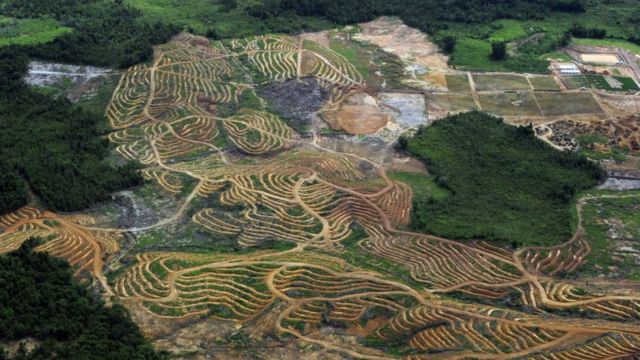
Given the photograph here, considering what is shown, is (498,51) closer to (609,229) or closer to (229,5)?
(609,229)

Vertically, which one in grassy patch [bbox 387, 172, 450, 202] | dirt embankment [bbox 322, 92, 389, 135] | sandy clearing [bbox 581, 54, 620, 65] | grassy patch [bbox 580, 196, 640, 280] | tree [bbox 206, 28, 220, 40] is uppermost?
tree [bbox 206, 28, 220, 40]

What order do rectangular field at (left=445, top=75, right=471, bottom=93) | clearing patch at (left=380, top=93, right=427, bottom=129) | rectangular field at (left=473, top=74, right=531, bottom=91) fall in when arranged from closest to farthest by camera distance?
clearing patch at (left=380, top=93, right=427, bottom=129) < rectangular field at (left=445, top=75, right=471, bottom=93) < rectangular field at (left=473, top=74, right=531, bottom=91)

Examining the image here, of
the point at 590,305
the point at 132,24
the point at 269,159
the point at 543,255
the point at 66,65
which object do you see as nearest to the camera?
the point at 590,305

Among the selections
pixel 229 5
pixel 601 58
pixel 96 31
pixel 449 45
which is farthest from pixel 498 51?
pixel 96 31

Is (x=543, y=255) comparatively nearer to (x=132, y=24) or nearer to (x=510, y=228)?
(x=510, y=228)

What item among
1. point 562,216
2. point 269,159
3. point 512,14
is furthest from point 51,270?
point 512,14

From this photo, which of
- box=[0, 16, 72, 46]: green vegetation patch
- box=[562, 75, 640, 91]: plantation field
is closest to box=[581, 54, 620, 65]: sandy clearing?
box=[562, 75, 640, 91]: plantation field

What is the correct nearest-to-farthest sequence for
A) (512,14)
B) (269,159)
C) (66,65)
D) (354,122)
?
(269,159)
(354,122)
(66,65)
(512,14)

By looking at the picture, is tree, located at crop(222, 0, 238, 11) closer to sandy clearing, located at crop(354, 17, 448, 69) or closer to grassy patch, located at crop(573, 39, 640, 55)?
sandy clearing, located at crop(354, 17, 448, 69)

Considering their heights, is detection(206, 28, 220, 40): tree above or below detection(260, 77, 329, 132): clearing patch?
above
